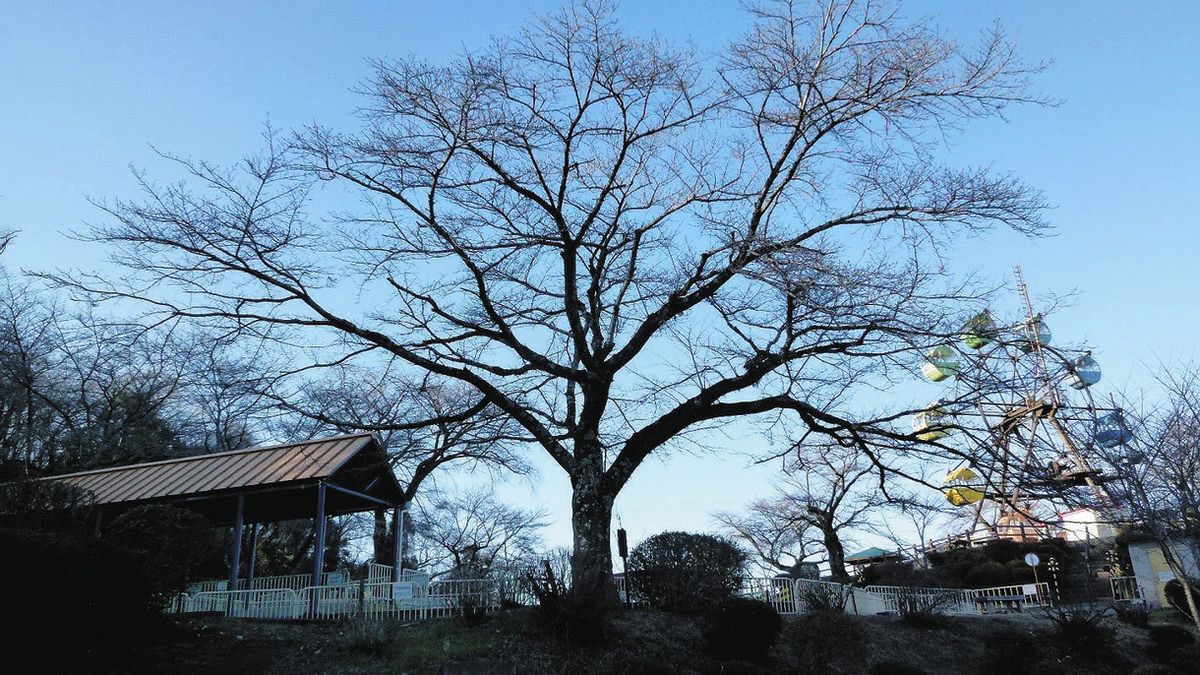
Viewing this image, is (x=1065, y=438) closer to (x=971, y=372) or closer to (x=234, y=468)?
(x=971, y=372)

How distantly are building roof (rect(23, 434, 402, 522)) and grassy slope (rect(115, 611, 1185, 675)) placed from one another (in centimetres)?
493

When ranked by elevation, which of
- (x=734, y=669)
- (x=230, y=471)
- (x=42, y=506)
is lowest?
(x=734, y=669)

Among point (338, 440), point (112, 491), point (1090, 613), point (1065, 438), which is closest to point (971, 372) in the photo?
point (1065, 438)

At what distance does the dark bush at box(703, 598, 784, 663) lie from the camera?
12961 millimetres

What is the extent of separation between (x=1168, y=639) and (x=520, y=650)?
1495 cm

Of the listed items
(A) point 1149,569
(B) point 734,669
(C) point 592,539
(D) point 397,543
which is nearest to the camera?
(B) point 734,669

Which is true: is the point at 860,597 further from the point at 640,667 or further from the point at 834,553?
the point at 834,553

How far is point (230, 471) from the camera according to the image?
65.7 ft

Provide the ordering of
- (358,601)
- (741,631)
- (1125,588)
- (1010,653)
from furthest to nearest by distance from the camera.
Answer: (1125,588) → (1010,653) → (358,601) → (741,631)

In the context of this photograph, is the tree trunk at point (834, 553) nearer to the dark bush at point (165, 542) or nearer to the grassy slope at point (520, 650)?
the grassy slope at point (520, 650)

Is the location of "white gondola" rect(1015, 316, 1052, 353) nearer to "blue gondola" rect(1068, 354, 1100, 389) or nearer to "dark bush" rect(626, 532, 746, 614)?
"blue gondola" rect(1068, 354, 1100, 389)

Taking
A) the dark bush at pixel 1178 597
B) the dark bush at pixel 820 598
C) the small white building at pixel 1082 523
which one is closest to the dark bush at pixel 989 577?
Answer: the small white building at pixel 1082 523

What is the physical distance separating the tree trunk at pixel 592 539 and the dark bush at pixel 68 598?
6.08 meters

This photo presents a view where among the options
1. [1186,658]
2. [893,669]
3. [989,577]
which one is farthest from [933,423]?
[989,577]
